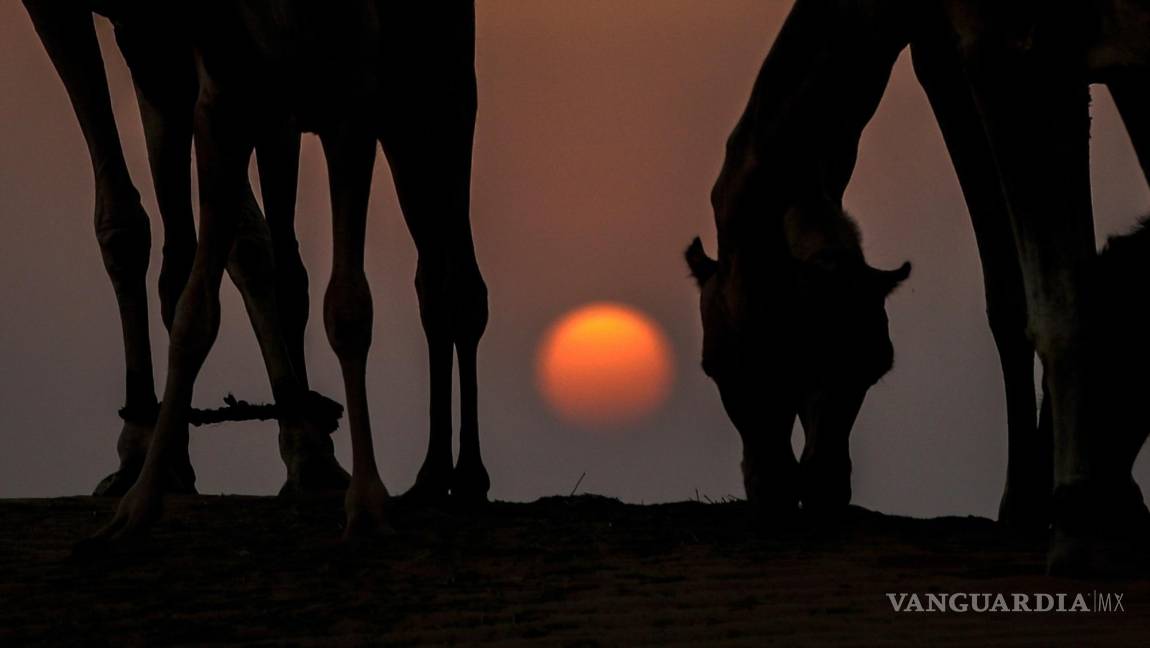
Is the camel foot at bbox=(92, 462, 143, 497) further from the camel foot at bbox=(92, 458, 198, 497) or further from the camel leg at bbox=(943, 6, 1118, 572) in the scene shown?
the camel leg at bbox=(943, 6, 1118, 572)

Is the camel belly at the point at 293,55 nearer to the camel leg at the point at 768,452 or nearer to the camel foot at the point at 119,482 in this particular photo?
the camel leg at the point at 768,452

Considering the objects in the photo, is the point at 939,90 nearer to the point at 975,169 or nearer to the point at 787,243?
the point at 975,169

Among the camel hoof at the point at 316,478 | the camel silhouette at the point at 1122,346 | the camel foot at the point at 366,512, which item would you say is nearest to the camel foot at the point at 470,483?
the camel hoof at the point at 316,478

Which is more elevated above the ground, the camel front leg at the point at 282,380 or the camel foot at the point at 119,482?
the camel front leg at the point at 282,380

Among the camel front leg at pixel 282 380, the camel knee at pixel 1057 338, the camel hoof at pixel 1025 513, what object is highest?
the camel front leg at pixel 282 380

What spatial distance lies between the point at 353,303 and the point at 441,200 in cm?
244

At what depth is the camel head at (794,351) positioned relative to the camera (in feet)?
23.8

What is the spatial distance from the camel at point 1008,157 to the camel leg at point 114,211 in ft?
10.9

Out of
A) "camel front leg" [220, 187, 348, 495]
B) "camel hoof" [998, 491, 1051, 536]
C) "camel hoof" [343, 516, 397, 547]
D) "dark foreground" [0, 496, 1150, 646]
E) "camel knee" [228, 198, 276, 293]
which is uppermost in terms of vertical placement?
"camel knee" [228, 198, 276, 293]

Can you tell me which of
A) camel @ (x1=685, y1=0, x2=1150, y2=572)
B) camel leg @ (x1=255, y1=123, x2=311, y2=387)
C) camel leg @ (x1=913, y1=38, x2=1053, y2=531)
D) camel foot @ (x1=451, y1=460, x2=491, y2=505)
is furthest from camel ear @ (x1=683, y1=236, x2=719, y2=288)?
camel leg @ (x1=255, y1=123, x2=311, y2=387)

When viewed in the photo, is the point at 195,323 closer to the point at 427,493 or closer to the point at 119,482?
the point at 427,493

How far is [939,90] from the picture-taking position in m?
8.20

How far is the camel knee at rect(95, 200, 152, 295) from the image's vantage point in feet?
30.2

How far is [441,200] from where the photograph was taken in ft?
29.3
